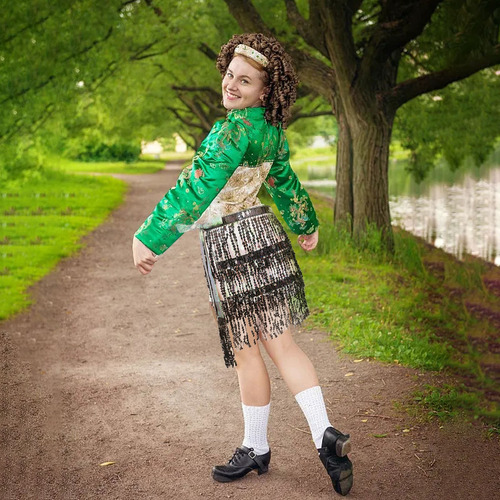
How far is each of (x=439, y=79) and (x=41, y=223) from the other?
8.31 metres

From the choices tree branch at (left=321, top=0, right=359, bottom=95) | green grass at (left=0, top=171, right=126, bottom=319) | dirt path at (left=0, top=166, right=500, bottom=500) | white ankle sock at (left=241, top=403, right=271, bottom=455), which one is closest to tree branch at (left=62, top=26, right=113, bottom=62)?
green grass at (left=0, top=171, right=126, bottom=319)

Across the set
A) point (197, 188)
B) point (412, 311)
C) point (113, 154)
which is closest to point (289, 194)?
point (197, 188)

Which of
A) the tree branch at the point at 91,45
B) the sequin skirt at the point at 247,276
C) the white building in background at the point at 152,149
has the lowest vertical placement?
the sequin skirt at the point at 247,276

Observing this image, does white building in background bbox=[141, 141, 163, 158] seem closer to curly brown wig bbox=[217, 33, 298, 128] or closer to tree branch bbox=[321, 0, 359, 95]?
tree branch bbox=[321, 0, 359, 95]

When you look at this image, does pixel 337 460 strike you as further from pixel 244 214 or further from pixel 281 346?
pixel 244 214

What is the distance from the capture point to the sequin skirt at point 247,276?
3.29m

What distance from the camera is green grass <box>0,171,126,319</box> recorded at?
920 centimetres

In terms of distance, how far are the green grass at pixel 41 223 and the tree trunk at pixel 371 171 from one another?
4535mm

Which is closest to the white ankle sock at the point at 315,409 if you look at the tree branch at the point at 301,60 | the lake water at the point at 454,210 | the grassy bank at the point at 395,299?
the grassy bank at the point at 395,299

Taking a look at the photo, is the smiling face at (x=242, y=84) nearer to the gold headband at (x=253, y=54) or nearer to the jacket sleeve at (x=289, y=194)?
the gold headband at (x=253, y=54)

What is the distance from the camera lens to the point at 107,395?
4.98 meters

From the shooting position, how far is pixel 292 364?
3.37 m

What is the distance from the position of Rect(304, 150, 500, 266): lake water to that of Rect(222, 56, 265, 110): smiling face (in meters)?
9.30

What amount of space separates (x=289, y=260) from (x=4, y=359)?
344cm
